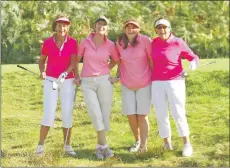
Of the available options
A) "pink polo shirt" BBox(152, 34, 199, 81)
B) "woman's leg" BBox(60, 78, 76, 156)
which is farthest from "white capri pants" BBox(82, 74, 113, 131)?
"pink polo shirt" BBox(152, 34, 199, 81)

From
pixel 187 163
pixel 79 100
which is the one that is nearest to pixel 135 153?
pixel 187 163

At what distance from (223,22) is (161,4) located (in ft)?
5.96

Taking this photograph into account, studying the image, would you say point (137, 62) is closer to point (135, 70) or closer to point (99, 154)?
point (135, 70)

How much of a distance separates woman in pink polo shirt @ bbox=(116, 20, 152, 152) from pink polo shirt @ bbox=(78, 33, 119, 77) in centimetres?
14

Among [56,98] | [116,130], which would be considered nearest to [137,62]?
[56,98]

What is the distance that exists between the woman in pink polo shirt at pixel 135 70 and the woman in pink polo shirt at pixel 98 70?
0.14 m

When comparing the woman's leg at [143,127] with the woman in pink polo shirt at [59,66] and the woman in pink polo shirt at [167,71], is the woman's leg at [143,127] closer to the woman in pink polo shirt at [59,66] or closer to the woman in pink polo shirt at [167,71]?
the woman in pink polo shirt at [167,71]

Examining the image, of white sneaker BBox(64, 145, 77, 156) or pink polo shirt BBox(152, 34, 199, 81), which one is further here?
white sneaker BBox(64, 145, 77, 156)

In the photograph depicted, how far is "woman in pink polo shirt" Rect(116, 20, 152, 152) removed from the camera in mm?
6336

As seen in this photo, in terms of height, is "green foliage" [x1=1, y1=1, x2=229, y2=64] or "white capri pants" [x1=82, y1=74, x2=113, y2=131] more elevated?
"green foliage" [x1=1, y1=1, x2=229, y2=64]

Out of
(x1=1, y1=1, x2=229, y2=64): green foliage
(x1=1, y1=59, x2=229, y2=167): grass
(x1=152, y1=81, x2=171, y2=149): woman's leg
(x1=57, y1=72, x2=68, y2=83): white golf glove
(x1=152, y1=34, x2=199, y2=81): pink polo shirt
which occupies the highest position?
(x1=1, y1=1, x2=229, y2=64): green foliage

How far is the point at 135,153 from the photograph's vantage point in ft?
21.8

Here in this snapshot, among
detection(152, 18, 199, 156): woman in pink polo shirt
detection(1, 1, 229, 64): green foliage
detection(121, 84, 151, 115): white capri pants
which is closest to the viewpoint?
detection(152, 18, 199, 156): woman in pink polo shirt

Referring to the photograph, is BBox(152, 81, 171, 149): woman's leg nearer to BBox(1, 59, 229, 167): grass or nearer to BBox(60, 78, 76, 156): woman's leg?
BBox(1, 59, 229, 167): grass
